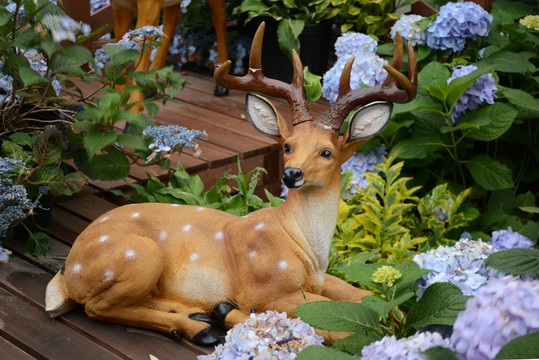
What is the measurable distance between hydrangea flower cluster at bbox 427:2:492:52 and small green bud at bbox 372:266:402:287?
255 cm

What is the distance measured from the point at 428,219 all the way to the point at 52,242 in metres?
1.85

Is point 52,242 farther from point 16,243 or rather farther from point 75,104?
point 75,104

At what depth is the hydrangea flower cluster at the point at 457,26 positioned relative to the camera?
3.84 m

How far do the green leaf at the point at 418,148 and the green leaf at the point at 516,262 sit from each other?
176 centimetres

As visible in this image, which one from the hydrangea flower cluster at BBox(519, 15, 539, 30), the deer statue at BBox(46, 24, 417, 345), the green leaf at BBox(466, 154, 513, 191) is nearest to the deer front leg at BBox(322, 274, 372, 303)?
the deer statue at BBox(46, 24, 417, 345)

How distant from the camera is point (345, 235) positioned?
133 inches

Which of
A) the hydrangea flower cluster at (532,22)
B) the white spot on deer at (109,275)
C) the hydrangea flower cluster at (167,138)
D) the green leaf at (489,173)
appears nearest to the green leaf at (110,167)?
the hydrangea flower cluster at (167,138)

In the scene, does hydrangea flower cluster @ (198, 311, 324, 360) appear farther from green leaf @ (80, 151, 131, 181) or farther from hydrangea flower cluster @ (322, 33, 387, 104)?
hydrangea flower cluster @ (322, 33, 387, 104)

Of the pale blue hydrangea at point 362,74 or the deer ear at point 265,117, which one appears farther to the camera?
the pale blue hydrangea at point 362,74

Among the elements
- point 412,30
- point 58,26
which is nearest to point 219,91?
point 412,30

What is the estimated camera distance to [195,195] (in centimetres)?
337

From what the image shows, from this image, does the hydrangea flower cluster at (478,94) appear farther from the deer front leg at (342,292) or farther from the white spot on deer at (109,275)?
the white spot on deer at (109,275)

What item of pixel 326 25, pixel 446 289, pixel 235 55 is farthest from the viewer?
pixel 235 55

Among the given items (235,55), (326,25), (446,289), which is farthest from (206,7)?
(446,289)
